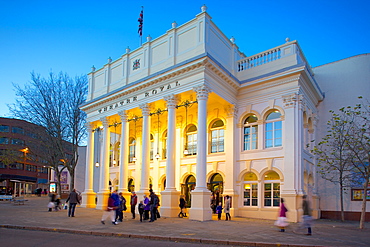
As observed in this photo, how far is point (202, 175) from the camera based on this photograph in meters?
18.5

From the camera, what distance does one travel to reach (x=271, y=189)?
66.4 ft

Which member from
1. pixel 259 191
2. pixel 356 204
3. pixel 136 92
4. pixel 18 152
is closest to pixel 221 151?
pixel 259 191

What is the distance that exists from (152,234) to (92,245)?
261 centimetres

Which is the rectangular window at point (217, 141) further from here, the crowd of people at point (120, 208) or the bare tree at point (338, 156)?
the crowd of people at point (120, 208)

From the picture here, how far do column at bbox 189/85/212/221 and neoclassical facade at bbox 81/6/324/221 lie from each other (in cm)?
5

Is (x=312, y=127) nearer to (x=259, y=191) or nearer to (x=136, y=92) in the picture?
(x=259, y=191)

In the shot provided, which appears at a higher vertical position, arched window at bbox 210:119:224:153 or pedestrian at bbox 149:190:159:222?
arched window at bbox 210:119:224:153

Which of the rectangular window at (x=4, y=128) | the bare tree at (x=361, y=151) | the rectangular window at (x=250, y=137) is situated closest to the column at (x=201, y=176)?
the rectangular window at (x=250, y=137)

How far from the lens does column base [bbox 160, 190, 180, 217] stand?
63.4 ft

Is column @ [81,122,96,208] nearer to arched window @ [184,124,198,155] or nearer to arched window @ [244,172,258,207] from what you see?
arched window @ [184,124,198,155]

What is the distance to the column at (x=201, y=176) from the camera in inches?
698

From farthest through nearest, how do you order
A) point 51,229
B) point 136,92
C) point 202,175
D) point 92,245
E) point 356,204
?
1. point 136,92
2. point 356,204
3. point 202,175
4. point 51,229
5. point 92,245

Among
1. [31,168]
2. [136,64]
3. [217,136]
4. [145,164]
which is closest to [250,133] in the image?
[217,136]

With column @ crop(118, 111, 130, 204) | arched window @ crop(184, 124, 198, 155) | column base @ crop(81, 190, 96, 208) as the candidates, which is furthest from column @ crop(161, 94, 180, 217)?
column base @ crop(81, 190, 96, 208)
